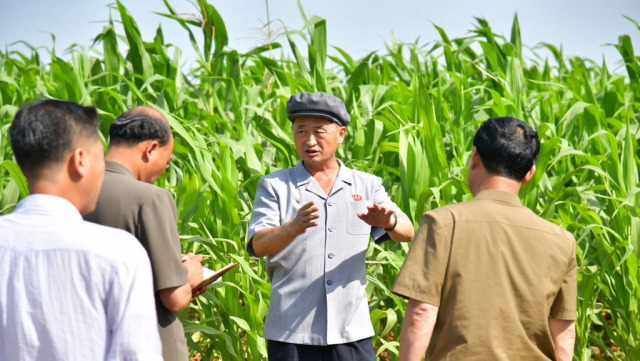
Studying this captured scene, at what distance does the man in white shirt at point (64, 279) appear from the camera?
1.57 m

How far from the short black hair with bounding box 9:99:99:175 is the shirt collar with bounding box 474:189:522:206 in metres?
1.01

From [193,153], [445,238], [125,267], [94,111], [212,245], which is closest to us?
[125,267]

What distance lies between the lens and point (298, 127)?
2965mm

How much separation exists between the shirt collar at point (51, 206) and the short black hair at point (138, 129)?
0.79m

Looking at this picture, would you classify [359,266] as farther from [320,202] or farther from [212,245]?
[212,245]

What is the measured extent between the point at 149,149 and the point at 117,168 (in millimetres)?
119

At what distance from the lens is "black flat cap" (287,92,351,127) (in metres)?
2.92

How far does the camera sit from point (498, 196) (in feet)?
7.07

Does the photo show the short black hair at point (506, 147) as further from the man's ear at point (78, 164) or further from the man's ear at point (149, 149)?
the man's ear at point (78, 164)

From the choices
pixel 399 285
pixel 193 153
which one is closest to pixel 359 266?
pixel 399 285

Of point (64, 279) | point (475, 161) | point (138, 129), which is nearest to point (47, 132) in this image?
point (64, 279)

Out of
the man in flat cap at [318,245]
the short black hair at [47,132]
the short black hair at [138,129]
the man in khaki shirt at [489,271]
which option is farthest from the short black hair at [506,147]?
the short black hair at [47,132]

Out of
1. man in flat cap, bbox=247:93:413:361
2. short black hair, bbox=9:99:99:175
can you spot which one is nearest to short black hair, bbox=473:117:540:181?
man in flat cap, bbox=247:93:413:361

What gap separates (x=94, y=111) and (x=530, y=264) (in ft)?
3.71
